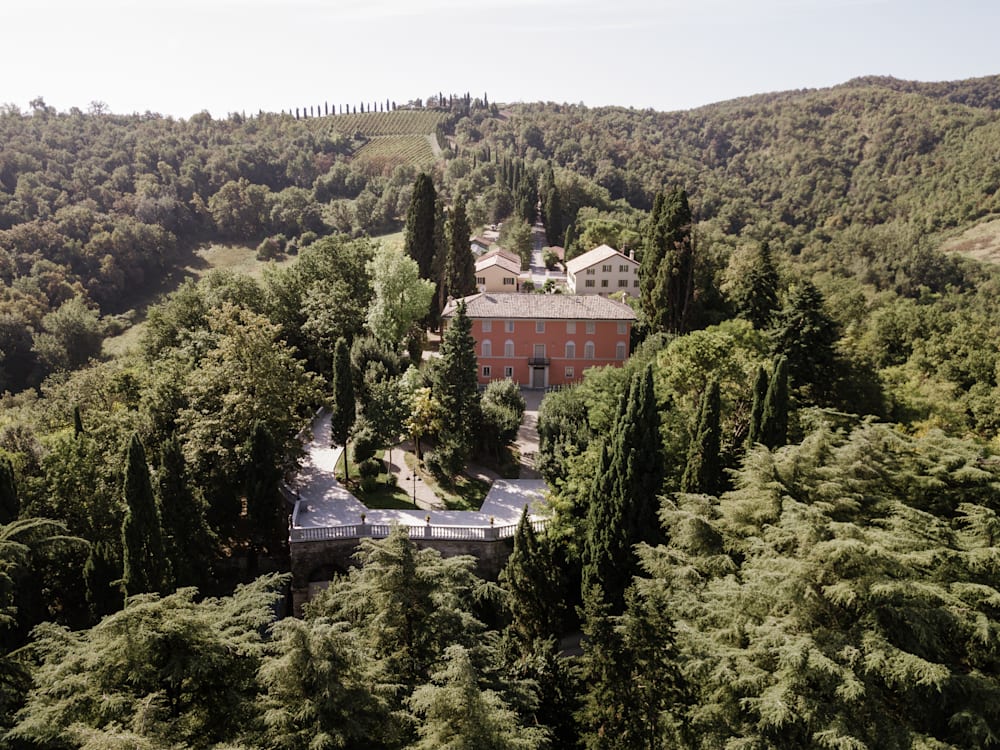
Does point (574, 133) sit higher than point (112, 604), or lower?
higher

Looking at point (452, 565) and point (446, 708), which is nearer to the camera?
point (446, 708)

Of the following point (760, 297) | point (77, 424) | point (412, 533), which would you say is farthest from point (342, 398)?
point (760, 297)

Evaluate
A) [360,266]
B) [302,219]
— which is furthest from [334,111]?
[360,266]

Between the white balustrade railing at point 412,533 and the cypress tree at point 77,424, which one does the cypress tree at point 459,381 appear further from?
the cypress tree at point 77,424

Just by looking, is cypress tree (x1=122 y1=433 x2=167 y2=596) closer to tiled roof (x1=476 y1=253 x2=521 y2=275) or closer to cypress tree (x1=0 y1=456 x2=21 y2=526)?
cypress tree (x1=0 y1=456 x2=21 y2=526)

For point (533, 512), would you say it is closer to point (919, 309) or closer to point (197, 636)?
point (197, 636)
